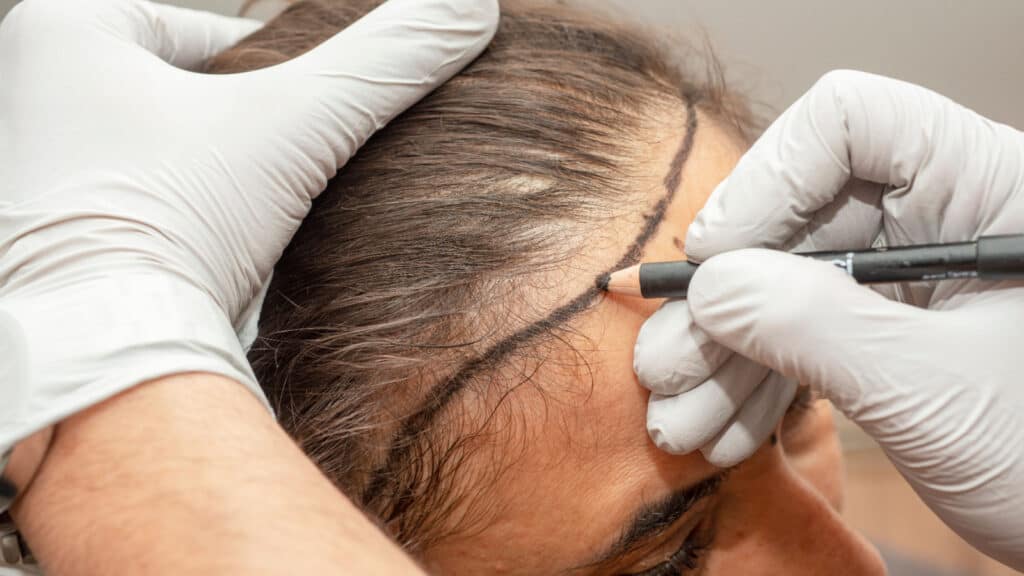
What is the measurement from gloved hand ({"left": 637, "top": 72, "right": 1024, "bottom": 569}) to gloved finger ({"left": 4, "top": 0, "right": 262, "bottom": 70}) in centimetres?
A: 66

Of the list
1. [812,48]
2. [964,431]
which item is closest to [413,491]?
[964,431]

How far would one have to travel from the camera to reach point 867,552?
3.38ft

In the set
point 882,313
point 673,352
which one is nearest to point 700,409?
point 673,352

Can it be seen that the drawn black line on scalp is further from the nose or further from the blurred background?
the blurred background

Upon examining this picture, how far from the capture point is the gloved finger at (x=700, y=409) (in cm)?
76

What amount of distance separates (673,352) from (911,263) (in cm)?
21

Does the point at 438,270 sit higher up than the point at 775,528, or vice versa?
the point at 438,270

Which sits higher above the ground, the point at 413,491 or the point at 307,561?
the point at 307,561

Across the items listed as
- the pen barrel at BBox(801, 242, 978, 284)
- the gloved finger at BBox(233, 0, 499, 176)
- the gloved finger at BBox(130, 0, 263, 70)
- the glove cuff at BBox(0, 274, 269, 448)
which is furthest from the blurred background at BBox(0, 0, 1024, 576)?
the glove cuff at BBox(0, 274, 269, 448)

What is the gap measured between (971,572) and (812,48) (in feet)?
3.76

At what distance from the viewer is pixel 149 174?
2.53ft

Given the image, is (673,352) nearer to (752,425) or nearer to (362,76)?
(752,425)

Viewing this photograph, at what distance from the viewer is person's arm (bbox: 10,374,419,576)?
1.78 ft

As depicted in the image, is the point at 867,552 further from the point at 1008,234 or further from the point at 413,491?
the point at 413,491
